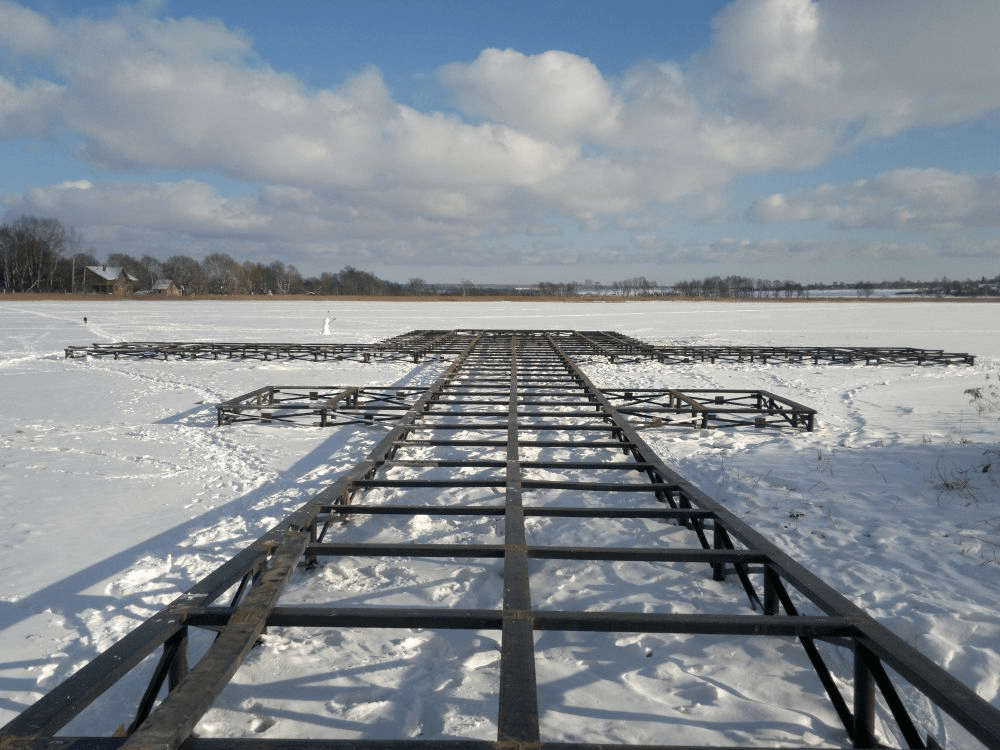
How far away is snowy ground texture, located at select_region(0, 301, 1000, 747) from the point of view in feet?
8.91

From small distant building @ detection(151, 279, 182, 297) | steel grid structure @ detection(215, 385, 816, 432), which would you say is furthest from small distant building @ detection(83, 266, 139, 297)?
steel grid structure @ detection(215, 385, 816, 432)

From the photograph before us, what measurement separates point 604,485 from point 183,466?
4667 mm

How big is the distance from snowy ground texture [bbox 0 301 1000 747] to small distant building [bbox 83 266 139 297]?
93.8 m

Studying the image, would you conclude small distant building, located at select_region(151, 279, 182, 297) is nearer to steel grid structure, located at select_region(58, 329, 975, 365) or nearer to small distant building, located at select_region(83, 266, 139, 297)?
small distant building, located at select_region(83, 266, 139, 297)

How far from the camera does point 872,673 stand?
251 cm

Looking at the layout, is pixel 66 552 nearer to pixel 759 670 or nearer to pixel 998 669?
pixel 759 670

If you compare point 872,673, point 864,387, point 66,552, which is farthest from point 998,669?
point 864,387

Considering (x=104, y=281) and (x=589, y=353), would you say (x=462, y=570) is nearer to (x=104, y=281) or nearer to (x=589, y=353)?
(x=589, y=353)

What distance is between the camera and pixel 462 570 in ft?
13.3

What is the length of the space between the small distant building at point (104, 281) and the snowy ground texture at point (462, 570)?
93824 millimetres

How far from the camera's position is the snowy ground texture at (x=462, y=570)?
8.91 ft

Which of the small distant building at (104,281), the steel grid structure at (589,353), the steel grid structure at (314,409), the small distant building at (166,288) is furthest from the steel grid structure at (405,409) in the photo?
the small distant building at (166,288)

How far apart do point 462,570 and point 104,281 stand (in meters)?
105

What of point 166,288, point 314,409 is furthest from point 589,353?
point 166,288
